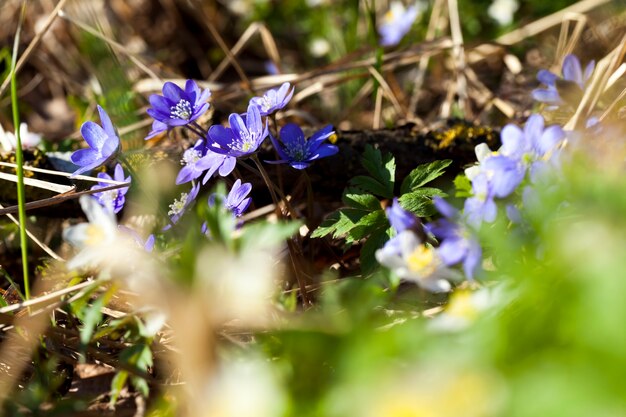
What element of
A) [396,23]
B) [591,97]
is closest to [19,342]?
[591,97]

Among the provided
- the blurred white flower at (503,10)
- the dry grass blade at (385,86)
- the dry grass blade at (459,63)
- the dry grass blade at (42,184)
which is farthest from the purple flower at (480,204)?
the blurred white flower at (503,10)

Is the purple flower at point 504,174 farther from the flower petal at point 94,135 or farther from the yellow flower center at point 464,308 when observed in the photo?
the flower petal at point 94,135

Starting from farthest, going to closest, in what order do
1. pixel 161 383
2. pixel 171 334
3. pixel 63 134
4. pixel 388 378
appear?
1. pixel 63 134
2. pixel 171 334
3. pixel 161 383
4. pixel 388 378

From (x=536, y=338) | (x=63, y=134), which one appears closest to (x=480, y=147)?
(x=536, y=338)

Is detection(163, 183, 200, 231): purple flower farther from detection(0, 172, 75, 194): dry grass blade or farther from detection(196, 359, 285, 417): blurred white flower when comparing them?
detection(196, 359, 285, 417): blurred white flower

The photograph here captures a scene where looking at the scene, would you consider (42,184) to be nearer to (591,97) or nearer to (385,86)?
(385,86)

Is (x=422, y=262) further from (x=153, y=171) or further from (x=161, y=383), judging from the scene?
(x=153, y=171)
